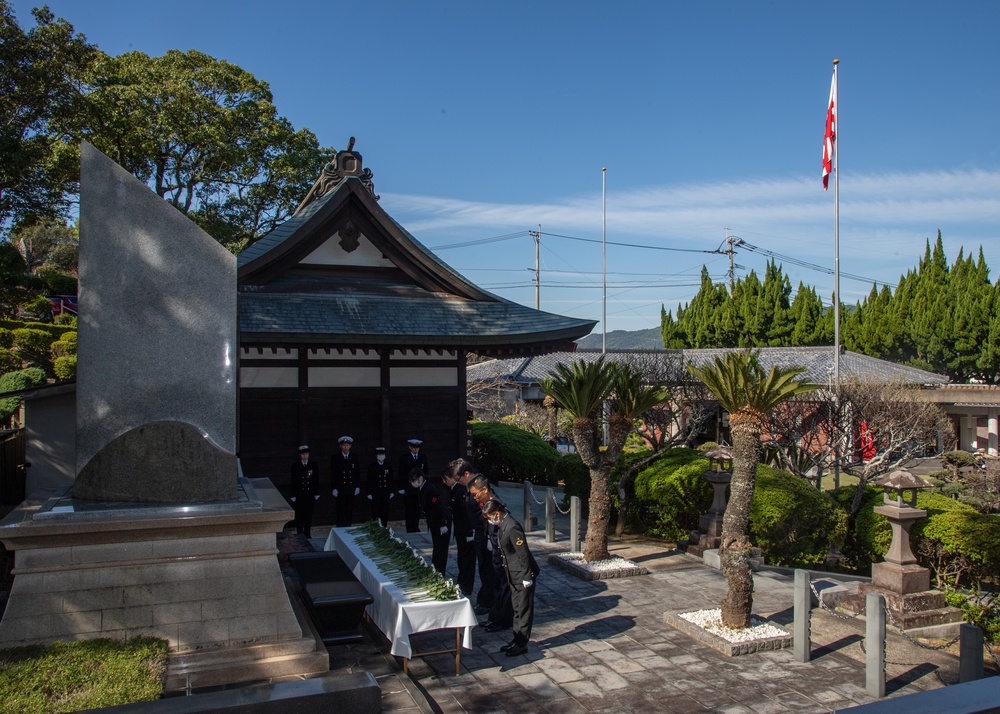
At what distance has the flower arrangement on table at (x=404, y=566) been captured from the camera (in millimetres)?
7377

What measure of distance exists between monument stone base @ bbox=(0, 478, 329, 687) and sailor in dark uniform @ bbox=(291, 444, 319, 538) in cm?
642

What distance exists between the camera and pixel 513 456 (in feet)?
73.4

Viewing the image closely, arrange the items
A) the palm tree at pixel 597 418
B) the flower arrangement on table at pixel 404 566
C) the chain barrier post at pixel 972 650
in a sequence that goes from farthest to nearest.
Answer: the palm tree at pixel 597 418
the flower arrangement on table at pixel 404 566
the chain barrier post at pixel 972 650

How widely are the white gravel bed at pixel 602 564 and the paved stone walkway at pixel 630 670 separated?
1292mm

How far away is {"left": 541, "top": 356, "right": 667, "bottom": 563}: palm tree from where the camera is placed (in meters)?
11.7

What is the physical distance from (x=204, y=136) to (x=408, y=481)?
1531 centimetres

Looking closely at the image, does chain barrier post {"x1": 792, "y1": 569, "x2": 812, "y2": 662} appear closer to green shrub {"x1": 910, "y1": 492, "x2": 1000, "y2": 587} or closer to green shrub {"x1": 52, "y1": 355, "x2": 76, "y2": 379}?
green shrub {"x1": 910, "y1": 492, "x2": 1000, "y2": 587}

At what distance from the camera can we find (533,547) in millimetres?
13453

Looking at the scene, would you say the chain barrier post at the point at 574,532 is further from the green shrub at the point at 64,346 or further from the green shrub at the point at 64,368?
the green shrub at the point at 64,346

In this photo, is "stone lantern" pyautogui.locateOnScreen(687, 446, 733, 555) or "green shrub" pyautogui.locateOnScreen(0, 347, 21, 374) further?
"green shrub" pyautogui.locateOnScreen(0, 347, 21, 374)

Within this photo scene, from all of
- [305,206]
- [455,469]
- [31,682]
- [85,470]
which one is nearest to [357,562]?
[455,469]

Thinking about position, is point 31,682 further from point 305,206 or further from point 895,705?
point 305,206

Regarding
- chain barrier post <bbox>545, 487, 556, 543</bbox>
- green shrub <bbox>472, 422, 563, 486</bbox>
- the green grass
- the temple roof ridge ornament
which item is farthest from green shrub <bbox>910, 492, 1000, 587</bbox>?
the temple roof ridge ornament

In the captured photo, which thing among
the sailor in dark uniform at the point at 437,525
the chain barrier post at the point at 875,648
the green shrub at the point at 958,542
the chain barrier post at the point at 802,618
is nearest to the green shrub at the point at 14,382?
the sailor in dark uniform at the point at 437,525
